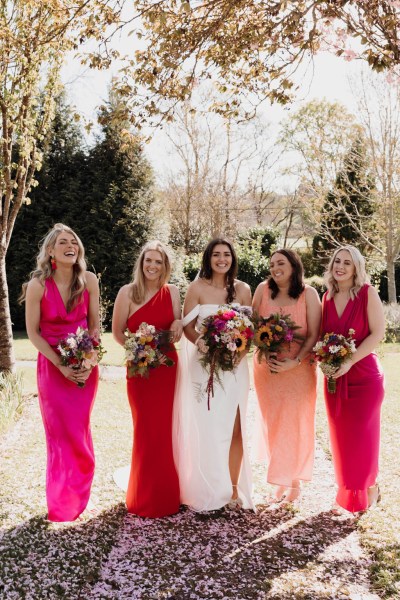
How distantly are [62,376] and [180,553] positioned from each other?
5.98 feet

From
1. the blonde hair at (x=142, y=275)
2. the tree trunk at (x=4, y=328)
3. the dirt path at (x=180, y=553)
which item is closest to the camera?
the dirt path at (x=180, y=553)

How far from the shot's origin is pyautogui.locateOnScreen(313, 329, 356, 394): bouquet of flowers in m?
4.68

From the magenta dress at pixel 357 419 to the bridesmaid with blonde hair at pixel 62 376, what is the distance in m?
2.33

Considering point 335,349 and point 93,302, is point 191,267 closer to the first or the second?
point 93,302

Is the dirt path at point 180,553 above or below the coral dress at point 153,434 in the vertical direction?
→ below

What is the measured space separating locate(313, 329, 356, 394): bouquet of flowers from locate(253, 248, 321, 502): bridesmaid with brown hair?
0.37m

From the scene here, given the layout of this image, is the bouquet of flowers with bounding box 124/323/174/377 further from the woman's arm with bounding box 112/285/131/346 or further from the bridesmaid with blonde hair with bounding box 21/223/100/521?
the bridesmaid with blonde hair with bounding box 21/223/100/521

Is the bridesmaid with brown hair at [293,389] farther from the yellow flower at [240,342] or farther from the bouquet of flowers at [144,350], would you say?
the bouquet of flowers at [144,350]

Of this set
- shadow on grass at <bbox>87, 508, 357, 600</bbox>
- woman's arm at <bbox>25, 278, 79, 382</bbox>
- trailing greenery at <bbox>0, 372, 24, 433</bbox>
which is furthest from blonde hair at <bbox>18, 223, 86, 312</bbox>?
trailing greenery at <bbox>0, 372, 24, 433</bbox>

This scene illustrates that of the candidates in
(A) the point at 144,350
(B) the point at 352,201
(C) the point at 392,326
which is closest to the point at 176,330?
(A) the point at 144,350

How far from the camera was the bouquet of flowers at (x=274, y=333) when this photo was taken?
4816mm

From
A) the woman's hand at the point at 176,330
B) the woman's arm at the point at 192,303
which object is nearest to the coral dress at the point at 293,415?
the woman's arm at the point at 192,303

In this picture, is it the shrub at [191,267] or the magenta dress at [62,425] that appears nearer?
the magenta dress at [62,425]

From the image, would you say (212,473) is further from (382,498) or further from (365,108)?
(365,108)
